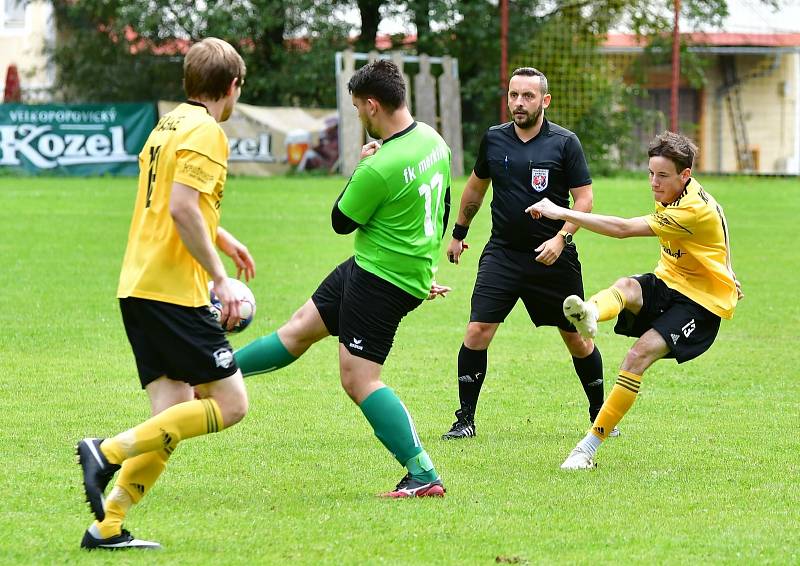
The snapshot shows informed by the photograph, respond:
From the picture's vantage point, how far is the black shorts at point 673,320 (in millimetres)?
6941

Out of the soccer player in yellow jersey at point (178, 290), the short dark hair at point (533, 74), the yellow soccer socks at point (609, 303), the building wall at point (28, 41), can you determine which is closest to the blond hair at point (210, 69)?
the soccer player in yellow jersey at point (178, 290)

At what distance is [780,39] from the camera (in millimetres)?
37719

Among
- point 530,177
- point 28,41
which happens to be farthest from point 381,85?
point 28,41

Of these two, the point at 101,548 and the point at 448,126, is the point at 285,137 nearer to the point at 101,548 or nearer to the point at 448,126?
the point at 448,126

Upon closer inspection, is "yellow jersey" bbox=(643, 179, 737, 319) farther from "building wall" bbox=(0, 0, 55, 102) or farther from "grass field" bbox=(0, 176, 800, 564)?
"building wall" bbox=(0, 0, 55, 102)

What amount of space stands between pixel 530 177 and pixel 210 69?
3091 mm

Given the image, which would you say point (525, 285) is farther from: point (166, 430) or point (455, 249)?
point (166, 430)

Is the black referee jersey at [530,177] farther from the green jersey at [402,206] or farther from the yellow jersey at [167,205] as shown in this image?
the yellow jersey at [167,205]

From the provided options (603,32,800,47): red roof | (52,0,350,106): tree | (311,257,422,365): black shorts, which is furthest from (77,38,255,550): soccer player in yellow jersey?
(603,32,800,47): red roof

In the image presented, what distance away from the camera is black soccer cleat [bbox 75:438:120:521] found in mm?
4984

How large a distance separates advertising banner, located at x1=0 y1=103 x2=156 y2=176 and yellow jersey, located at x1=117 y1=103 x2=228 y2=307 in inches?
933

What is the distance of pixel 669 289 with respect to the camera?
7.13 metres

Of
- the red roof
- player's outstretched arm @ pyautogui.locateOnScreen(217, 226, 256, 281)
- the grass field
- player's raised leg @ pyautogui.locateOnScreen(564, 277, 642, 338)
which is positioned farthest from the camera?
the red roof

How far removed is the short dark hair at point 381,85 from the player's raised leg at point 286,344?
47.4 inches
